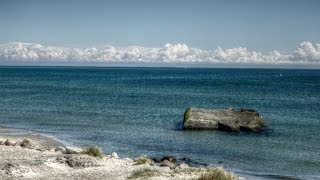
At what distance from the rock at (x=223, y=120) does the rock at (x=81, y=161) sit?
25018 millimetres

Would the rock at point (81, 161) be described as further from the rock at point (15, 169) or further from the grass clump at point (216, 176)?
the grass clump at point (216, 176)

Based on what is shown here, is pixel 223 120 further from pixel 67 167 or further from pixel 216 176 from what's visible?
pixel 216 176

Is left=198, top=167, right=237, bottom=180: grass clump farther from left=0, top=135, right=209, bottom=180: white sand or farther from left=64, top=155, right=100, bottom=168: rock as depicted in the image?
left=64, top=155, right=100, bottom=168: rock

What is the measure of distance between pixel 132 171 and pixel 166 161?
6.35 metres

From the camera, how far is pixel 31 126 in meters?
55.1

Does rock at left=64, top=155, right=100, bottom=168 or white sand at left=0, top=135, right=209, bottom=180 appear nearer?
white sand at left=0, top=135, right=209, bottom=180

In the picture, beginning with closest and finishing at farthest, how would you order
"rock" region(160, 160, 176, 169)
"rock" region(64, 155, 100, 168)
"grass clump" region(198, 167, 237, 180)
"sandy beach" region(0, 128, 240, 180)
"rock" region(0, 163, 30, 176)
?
"grass clump" region(198, 167, 237, 180)
"rock" region(0, 163, 30, 176)
"sandy beach" region(0, 128, 240, 180)
"rock" region(64, 155, 100, 168)
"rock" region(160, 160, 176, 169)

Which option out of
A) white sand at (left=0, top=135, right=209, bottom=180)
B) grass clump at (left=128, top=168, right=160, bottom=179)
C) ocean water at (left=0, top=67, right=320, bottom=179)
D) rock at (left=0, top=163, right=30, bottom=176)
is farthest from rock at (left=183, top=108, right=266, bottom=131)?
rock at (left=0, top=163, right=30, bottom=176)

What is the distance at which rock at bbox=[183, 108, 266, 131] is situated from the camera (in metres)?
52.8

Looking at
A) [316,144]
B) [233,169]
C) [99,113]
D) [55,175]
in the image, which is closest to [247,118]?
[316,144]

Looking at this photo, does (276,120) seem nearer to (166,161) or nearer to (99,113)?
(99,113)

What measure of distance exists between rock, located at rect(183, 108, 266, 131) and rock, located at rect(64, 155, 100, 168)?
25018 millimetres

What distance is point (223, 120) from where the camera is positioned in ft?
174

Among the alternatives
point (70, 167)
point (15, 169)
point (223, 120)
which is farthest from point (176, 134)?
point (15, 169)
